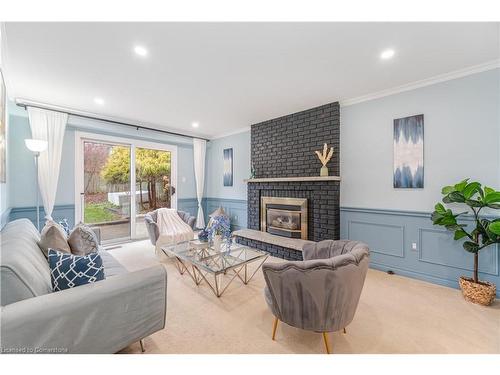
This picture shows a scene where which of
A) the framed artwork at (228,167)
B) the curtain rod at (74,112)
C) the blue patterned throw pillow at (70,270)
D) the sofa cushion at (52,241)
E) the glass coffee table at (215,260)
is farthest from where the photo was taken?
the framed artwork at (228,167)

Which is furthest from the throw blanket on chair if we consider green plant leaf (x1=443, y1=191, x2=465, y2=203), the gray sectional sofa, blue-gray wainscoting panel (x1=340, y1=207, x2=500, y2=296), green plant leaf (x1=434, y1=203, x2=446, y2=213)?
green plant leaf (x1=443, y1=191, x2=465, y2=203)

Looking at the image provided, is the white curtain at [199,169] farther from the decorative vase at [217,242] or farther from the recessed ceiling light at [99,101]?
the decorative vase at [217,242]

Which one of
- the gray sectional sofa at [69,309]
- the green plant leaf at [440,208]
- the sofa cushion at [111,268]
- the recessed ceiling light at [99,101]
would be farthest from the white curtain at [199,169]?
the green plant leaf at [440,208]

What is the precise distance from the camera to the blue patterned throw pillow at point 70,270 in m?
1.34

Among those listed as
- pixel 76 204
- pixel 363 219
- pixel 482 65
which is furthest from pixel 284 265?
pixel 76 204

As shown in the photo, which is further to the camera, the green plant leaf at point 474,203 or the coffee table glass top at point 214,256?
the coffee table glass top at point 214,256

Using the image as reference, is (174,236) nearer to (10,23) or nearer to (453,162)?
(10,23)

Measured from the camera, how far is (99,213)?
429 cm

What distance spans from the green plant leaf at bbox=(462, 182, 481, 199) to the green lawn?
5626mm

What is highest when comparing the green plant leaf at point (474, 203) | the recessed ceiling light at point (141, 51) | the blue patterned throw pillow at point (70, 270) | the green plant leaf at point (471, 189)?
the recessed ceiling light at point (141, 51)

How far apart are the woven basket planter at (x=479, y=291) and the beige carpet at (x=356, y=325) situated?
7 cm

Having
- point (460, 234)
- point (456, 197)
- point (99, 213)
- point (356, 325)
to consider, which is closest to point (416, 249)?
point (460, 234)

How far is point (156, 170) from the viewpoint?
5039 mm
